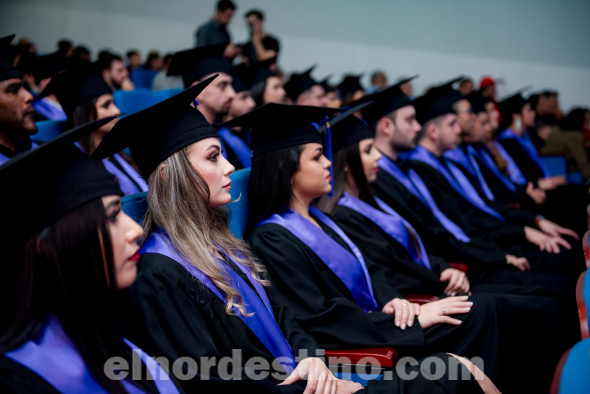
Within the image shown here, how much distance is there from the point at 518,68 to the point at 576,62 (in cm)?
122

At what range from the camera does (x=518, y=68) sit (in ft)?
35.9

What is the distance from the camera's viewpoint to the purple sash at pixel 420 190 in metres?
3.55

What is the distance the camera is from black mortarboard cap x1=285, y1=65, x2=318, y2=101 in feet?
17.4

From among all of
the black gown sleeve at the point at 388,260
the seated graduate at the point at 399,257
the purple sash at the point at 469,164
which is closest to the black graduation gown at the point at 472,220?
the purple sash at the point at 469,164

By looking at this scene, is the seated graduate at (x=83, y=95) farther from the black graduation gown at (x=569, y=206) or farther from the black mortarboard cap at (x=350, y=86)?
the black graduation gown at (x=569, y=206)

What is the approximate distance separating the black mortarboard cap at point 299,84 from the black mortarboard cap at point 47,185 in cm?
418

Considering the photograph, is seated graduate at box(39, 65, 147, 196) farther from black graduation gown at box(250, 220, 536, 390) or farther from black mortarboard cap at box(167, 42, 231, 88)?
black graduation gown at box(250, 220, 536, 390)

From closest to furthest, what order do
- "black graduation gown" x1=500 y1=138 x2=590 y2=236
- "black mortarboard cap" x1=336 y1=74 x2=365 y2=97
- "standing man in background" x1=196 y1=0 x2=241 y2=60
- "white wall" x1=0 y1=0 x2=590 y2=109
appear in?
1. "black graduation gown" x1=500 y1=138 x2=590 y2=236
2. "standing man in background" x1=196 y1=0 x2=241 y2=60
3. "black mortarboard cap" x1=336 y1=74 x2=365 y2=97
4. "white wall" x1=0 y1=0 x2=590 y2=109

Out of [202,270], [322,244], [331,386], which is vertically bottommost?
[331,386]

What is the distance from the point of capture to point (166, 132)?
5.90 feet

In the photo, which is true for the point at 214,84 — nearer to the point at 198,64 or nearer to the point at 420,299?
the point at 198,64

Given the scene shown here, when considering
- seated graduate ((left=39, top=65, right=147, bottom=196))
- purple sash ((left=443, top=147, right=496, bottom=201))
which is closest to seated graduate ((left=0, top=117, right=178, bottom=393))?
seated graduate ((left=39, top=65, right=147, bottom=196))

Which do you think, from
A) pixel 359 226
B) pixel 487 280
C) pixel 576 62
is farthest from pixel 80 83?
pixel 576 62

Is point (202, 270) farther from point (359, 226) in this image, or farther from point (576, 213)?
point (576, 213)
